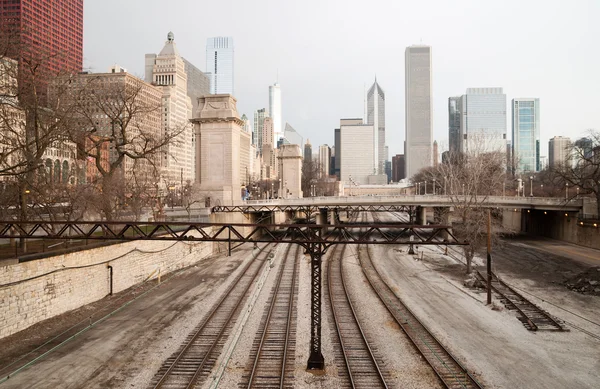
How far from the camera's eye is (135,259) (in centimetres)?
3005

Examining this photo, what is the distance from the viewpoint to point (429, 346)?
1809 centimetres

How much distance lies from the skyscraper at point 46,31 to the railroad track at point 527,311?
31483mm

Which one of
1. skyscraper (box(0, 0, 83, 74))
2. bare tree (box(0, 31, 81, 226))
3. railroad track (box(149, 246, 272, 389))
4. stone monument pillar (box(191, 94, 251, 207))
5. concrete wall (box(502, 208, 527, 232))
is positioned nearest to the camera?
railroad track (box(149, 246, 272, 389))

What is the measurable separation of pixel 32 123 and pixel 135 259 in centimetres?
1190

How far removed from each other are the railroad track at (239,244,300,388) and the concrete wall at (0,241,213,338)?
1118cm

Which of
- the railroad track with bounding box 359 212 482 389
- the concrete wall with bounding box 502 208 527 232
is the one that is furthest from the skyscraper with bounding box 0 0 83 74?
the concrete wall with bounding box 502 208 527 232

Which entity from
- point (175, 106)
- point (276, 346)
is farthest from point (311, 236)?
point (175, 106)

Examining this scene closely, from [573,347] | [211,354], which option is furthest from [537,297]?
[211,354]

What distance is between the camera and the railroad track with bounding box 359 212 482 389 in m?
14.8

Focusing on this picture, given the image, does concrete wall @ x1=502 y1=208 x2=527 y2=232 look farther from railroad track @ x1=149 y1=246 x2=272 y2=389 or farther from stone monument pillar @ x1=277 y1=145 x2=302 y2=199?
railroad track @ x1=149 y1=246 x2=272 y2=389

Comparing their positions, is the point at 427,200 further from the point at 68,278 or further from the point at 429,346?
the point at 68,278

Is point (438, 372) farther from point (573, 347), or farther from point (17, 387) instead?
point (17, 387)

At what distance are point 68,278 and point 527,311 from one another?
2811 centimetres

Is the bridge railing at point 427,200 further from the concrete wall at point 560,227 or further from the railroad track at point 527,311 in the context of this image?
the railroad track at point 527,311
